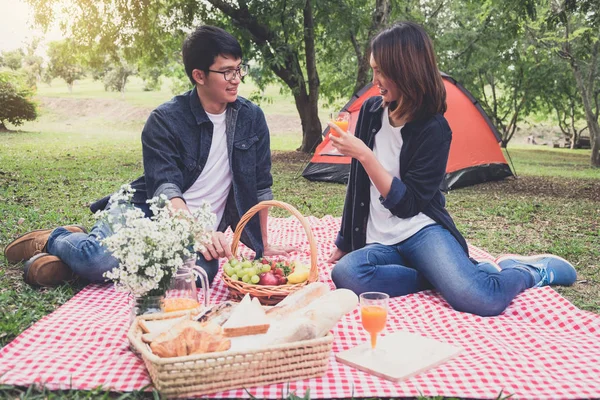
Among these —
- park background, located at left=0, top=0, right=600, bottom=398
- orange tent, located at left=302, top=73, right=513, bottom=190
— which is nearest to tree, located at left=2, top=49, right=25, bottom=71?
park background, located at left=0, top=0, right=600, bottom=398

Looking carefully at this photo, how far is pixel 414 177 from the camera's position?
3.34 m

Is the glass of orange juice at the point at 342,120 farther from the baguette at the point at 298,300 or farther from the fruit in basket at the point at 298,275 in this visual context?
the baguette at the point at 298,300

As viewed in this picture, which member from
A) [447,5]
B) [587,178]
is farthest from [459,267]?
[447,5]

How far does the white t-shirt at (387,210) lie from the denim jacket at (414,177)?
0.04 meters

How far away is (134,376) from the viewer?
2314mm

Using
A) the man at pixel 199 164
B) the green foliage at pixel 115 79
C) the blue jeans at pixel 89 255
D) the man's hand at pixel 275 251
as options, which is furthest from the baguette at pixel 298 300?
the green foliage at pixel 115 79

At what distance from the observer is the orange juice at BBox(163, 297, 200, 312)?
2.64m

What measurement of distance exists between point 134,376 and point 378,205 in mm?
1811

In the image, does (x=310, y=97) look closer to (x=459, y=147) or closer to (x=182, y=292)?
(x=459, y=147)

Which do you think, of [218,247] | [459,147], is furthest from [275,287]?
[459,147]

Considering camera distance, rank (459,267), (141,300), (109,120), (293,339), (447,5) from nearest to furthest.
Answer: (293,339), (141,300), (459,267), (447,5), (109,120)

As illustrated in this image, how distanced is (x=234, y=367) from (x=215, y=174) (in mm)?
1841

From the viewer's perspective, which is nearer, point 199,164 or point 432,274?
point 432,274

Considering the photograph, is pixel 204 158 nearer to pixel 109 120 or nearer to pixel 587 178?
pixel 587 178
